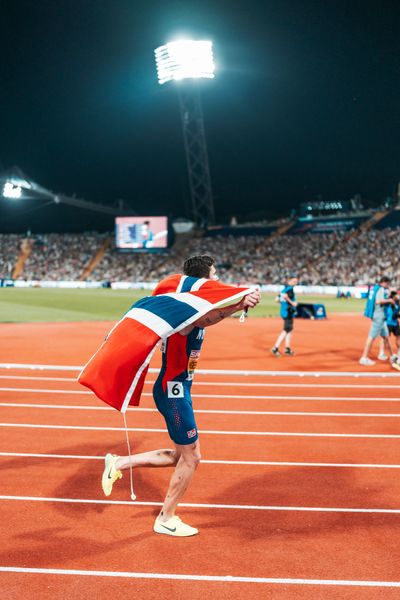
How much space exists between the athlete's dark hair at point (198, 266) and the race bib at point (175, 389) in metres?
0.96

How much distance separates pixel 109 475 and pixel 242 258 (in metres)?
65.3

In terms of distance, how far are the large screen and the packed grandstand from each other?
4.53 metres

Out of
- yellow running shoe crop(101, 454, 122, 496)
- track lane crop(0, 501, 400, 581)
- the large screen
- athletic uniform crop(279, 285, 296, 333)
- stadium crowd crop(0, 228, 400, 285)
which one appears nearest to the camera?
track lane crop(0, 501, 400, 581)

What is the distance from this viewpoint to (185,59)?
1946 inches

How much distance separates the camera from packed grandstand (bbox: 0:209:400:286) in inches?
2272

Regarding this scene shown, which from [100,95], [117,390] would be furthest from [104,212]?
[117,390]

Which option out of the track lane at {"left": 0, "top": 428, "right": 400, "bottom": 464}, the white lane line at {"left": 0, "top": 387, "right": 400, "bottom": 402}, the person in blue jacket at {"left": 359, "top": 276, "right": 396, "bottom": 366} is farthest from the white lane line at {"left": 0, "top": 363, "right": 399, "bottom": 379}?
the track lane at {"left": 0, "top": 428, "right": 400, "bottom": 464}

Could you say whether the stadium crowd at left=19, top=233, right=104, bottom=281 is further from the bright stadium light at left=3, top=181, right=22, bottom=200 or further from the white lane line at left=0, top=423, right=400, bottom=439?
the white lane line at left=0, top=423, right=400, bottom=439

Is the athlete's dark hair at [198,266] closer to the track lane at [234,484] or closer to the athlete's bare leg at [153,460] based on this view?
the athlete's bare leg at [153,460]

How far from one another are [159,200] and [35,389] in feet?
265

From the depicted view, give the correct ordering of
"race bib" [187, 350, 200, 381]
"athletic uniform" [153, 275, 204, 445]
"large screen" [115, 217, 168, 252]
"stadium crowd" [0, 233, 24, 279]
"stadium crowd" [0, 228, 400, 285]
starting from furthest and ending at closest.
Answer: "stadium crowd" [0, 233, 24, 279] → "large screen" [115, 217, 168, 252] → "stadium crowd" [0, 228, 400, 285] → "race bib" [187, 350, 200, 381] → "athletic uniform" [153, 275, 204, 445]

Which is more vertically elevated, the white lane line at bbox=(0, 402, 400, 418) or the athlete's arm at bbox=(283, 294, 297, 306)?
the athlete's arm at bbox=(283, 294, 297, 306)

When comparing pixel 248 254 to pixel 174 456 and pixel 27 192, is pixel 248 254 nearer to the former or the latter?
pixel 27 192

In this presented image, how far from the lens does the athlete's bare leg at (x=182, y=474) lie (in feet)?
14.6
